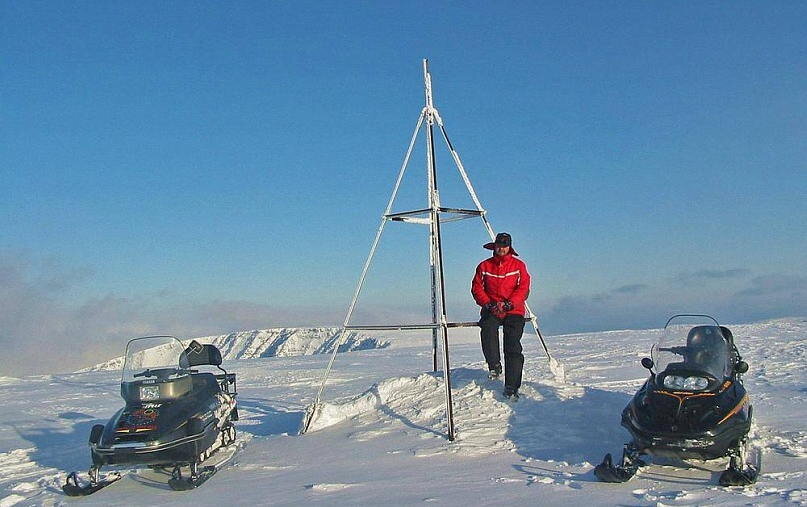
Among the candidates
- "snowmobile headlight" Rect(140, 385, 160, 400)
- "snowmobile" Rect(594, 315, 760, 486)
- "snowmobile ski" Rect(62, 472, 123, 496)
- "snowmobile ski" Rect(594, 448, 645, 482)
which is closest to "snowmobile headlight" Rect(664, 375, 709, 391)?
"snowmobile" Rect(594, 315, 760, 486)

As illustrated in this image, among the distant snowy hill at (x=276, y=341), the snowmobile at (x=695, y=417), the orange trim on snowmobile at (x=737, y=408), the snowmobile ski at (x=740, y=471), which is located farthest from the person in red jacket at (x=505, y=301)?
the distant snowy hill at (x=276, y=341)

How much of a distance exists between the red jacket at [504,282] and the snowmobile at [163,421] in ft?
11.2

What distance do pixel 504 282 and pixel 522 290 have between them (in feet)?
0.77


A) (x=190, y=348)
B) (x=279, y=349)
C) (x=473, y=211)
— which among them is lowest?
(x=279, y=349)

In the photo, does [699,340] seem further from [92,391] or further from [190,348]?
[92,391]

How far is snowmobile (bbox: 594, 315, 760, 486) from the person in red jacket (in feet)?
→ 6.38

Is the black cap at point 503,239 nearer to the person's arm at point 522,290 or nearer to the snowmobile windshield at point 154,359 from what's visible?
the person's arm at point 522,290

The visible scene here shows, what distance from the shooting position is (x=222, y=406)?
8.34 m

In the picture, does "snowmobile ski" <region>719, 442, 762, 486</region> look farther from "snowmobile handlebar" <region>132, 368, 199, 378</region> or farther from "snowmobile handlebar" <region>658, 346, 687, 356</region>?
"snowmobile handlebar" <region>132, 368, 199, 378</region>

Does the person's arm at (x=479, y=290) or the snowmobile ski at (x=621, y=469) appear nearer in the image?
the snowmobile ski at (x=621, y=469)

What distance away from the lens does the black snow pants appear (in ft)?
26.3

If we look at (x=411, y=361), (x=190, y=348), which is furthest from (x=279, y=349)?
(x=190, y=348)

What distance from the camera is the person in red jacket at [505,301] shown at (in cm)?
805

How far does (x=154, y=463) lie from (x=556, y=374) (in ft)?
16.2
